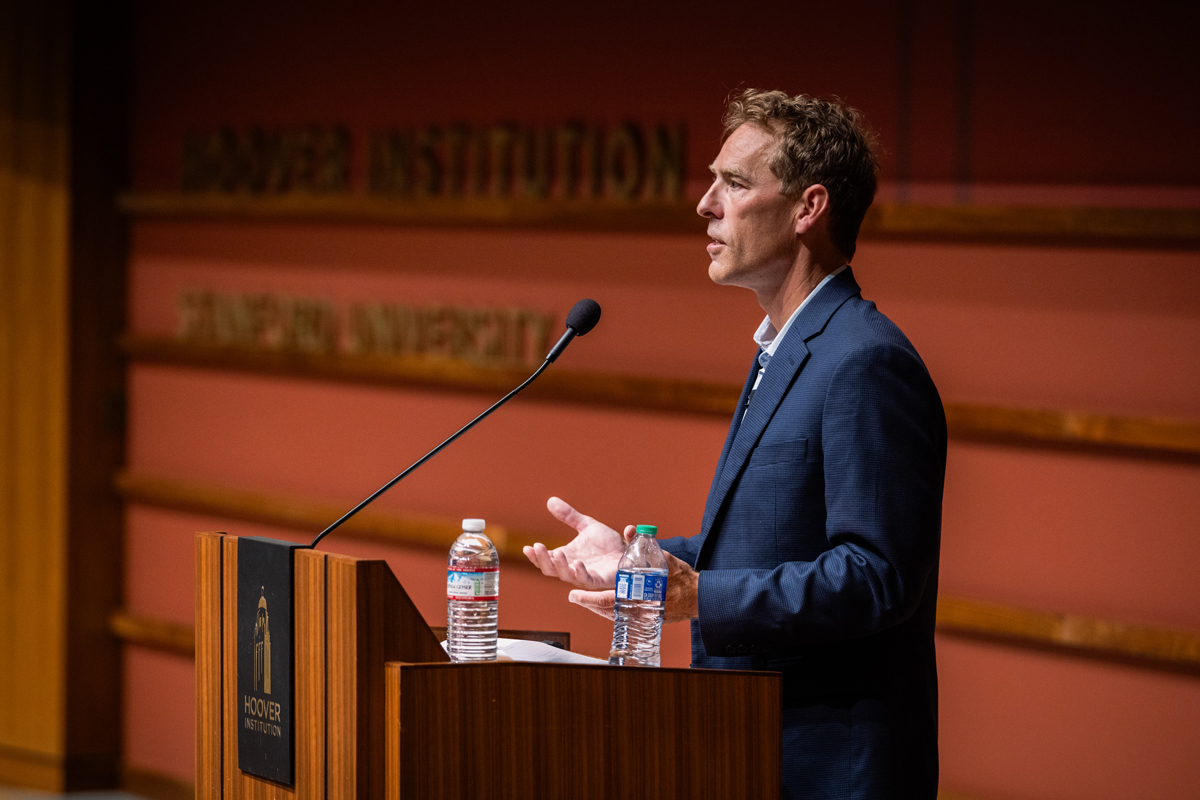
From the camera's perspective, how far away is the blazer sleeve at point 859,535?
178 centimetres

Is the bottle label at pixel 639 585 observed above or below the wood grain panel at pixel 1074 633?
above

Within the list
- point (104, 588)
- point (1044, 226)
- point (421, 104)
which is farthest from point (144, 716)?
point (1044, 226)

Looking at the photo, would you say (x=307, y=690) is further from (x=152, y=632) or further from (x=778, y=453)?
(x=152, y=632)

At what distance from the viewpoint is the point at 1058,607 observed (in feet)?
10.9

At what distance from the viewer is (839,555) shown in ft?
5.88

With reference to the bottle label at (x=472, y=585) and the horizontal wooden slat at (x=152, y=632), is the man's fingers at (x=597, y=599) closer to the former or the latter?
the bottle label at (x=472, y=585)

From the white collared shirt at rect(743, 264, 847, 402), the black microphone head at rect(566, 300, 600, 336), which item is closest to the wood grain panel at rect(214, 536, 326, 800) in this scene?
the black microphone head at rect(566, 300, 600, 336)

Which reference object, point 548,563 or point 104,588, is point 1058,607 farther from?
point 104,588

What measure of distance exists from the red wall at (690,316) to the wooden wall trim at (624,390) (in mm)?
44

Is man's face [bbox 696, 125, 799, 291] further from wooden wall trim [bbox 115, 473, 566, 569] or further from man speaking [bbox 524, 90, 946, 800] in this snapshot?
wooden wall trim [bbox 115, 473, 566, 569]

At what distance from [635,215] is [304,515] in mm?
1629

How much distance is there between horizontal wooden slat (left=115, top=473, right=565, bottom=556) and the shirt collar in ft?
6.73

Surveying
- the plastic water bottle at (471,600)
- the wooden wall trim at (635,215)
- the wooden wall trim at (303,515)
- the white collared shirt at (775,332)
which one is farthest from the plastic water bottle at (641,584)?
the wooden wall trim at (303,515)

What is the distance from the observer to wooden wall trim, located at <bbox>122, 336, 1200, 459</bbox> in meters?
3.19
